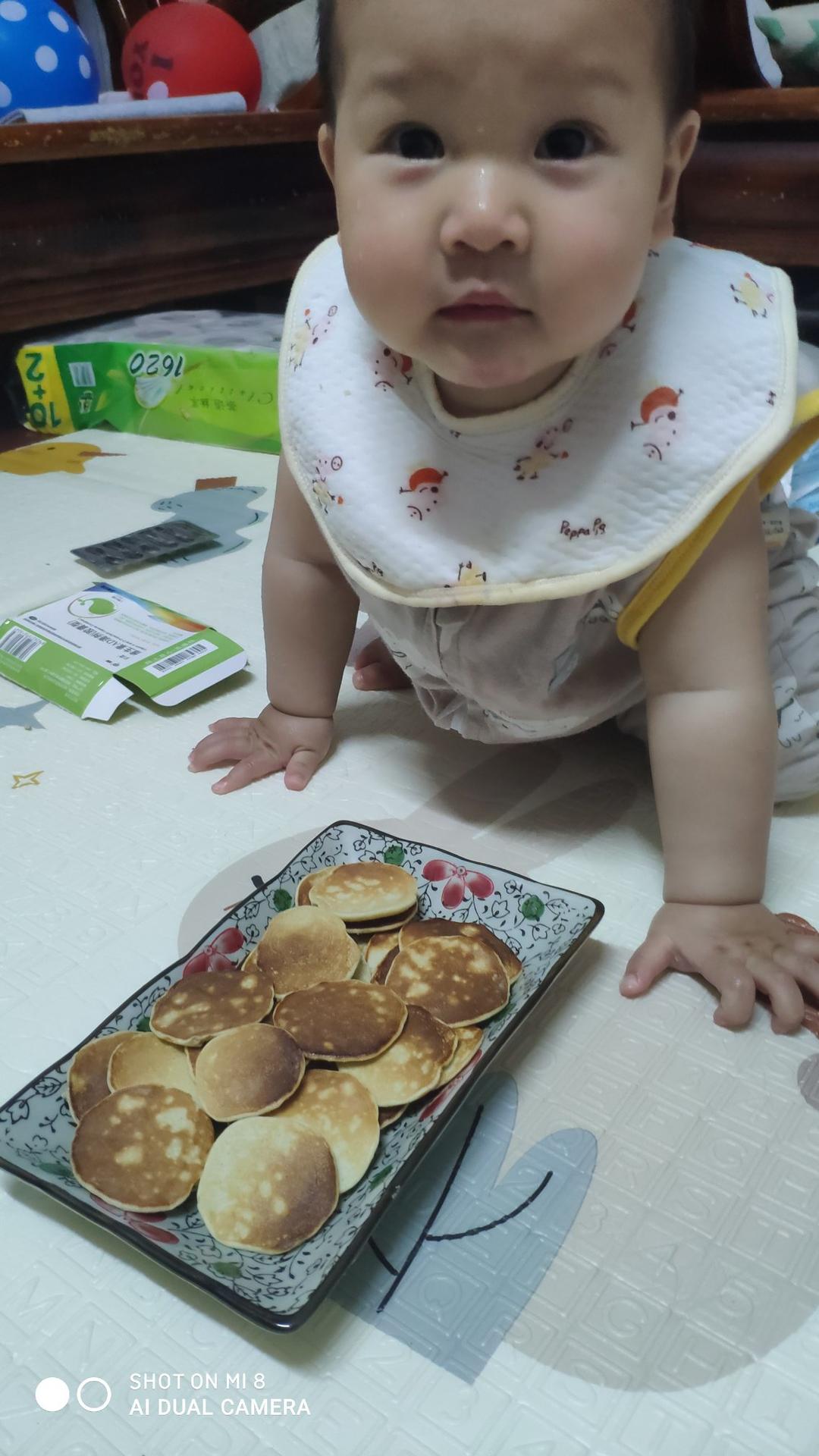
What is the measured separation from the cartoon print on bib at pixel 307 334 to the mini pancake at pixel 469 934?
334 mm

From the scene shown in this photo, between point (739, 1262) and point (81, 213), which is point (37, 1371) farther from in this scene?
point (81, 213)

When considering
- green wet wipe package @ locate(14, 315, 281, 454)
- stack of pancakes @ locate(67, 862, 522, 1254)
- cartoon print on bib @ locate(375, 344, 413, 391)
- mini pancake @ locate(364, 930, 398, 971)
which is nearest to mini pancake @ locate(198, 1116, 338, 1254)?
stack of pancakes @ locate(67, 862, 522, 1254)

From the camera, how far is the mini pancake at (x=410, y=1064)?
432 mm

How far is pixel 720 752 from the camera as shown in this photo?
53 cm

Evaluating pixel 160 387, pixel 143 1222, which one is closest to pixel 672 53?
pixel 143 1222

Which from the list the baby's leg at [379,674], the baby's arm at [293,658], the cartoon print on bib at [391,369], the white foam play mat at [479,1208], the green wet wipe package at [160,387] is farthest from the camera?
the green wet wipe package at [160,387]

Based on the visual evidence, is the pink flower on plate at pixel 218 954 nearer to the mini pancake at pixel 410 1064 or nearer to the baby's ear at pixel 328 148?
the mini pancake at pixel 410 1064

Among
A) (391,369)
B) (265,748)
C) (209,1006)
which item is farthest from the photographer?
(265,748)

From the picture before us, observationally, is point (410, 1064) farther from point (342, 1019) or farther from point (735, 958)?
point (735, 958)

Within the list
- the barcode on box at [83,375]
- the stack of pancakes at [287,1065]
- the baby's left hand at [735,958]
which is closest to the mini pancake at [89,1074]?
the stack of pancakes at [287,1065]

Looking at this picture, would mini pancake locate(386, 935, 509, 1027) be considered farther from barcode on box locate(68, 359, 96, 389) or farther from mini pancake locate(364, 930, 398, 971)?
barcode on box locate(68, 359, 96, 389)

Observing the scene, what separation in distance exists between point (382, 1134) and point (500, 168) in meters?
0.38

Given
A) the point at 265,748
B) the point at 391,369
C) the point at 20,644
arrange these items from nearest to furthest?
1. the point at 391,369
2. the point at 265,748
3. the point at 20,644

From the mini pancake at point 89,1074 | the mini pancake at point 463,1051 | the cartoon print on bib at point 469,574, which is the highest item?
the cartoon print on bib at point 469,574
